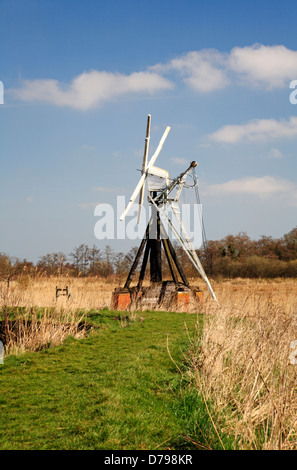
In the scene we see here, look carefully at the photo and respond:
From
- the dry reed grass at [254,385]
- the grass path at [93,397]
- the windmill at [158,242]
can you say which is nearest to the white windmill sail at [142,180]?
the windmill at [158,242]

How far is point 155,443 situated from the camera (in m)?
4.29

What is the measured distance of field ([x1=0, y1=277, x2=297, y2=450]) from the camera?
14.2 feet

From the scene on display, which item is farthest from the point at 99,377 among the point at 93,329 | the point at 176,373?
the point at 93,329

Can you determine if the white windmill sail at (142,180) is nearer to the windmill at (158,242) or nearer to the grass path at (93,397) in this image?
the windmill at (158,242)

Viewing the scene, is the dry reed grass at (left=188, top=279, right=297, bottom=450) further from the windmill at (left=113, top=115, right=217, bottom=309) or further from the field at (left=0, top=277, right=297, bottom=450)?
the windmill at (left=113, top=115, right=217, bottom=309)

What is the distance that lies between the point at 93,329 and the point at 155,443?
5.72 m

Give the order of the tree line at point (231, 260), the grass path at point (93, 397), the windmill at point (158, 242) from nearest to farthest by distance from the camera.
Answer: the grass path at point (93, 397)
the windmill at point (158, 242)
the tree line at point (231, 260)

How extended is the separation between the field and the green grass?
1 cm

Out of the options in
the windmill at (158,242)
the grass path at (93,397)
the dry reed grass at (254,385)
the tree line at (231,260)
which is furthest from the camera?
the tree line at (231,260)

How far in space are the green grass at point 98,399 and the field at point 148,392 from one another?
0.01 metres

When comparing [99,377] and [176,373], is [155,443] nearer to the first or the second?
[99,377]

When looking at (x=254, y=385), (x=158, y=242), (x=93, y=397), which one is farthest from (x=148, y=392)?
(x=158, y=242)

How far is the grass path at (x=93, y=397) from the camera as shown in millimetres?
4242

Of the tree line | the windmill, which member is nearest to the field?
the windmill
